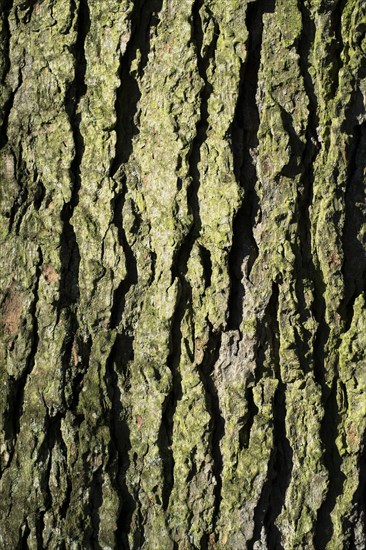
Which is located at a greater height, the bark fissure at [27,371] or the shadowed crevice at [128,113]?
the shadowed crevice at [128,113]

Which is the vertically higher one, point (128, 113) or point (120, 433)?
point (128, 113)

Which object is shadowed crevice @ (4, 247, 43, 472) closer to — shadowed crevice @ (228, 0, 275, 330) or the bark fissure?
the bark fissure

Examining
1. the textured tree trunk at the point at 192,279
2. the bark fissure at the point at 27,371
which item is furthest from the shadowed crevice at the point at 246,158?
the bark fissure at the point at 27,371

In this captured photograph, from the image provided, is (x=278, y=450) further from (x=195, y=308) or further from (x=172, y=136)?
(x=172, y=136)

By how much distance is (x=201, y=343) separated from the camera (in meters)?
1.56

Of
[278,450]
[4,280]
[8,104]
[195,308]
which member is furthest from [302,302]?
[8,104]

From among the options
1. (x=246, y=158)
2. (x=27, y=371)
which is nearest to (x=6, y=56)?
(x=246, y=158)

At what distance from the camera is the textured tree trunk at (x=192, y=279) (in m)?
1.54

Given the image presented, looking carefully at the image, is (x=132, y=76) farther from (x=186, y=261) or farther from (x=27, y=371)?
(x=27, y=371)

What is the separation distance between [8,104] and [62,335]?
588 millimetres

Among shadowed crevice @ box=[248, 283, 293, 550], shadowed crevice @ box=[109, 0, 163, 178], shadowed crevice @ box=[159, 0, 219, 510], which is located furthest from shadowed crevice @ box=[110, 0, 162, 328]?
shadowed crevice @ box=[248, 283, 293, 550]

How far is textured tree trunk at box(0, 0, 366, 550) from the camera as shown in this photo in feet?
5.06

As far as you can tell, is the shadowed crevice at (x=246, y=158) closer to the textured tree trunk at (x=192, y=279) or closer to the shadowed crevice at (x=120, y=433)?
the textured tree trunk at (x=192, y=279)

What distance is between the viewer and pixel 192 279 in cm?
155
